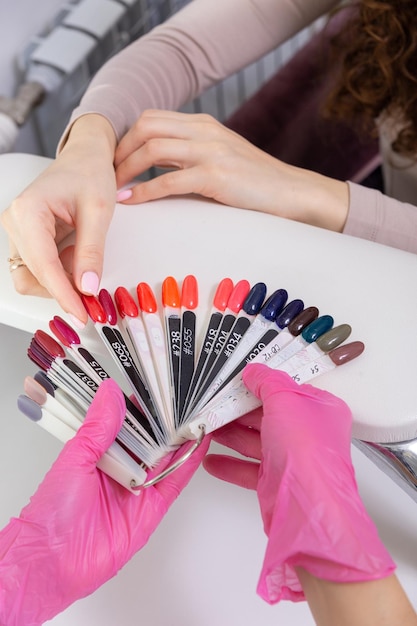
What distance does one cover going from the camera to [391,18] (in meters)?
0.83

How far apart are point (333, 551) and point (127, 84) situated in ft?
2.07

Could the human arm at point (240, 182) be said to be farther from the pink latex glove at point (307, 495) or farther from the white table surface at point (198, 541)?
the pink latex glove at point (307, 495)

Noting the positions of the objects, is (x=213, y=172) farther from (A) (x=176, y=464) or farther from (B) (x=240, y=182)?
(A) (x=176, y=464)

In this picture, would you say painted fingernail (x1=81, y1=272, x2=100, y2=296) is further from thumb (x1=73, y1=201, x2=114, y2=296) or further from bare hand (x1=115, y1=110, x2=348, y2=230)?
bare hand (x1=115, y1=110, x2=348, y2=230)

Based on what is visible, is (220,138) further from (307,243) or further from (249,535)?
(249,535)

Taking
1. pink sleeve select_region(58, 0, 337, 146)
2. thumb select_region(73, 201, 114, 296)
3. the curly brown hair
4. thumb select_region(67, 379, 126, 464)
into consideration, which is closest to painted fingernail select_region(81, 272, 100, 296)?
thumb select_region(73, 201, 114, 296)

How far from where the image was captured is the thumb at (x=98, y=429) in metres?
0.47

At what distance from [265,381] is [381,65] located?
583 mm

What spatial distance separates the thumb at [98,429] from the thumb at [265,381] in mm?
102

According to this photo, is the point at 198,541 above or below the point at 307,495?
below

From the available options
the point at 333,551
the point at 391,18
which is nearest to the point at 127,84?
the point at 391,18

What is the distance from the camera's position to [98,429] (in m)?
0.47

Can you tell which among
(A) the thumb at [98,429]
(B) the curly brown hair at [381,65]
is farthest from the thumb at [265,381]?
(B) the curly brown hair at [381,65]

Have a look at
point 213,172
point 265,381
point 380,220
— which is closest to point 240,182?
point 213,172
